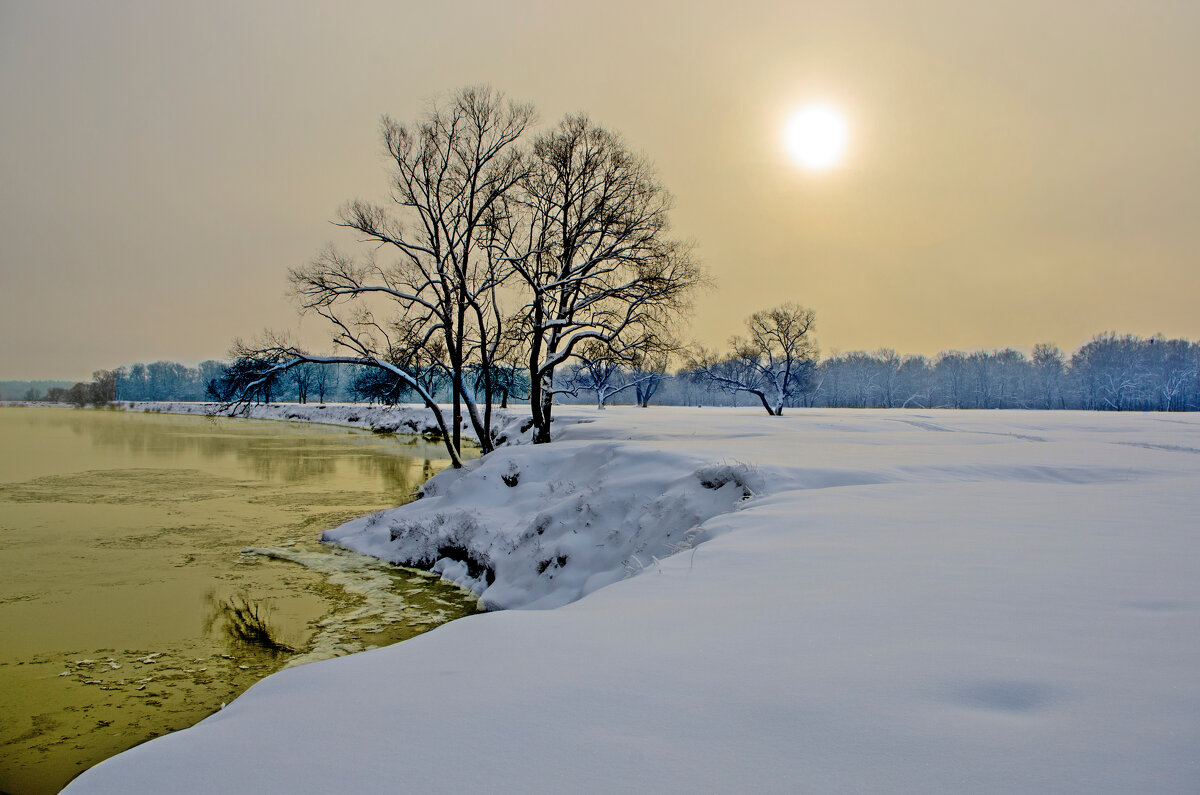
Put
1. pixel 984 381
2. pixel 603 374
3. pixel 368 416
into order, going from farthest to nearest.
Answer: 1. pixel 984 381
2. pixel 368 416
3. pixel 603 374

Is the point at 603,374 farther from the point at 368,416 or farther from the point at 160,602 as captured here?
the point at 160,602

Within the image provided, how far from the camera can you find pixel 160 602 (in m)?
9.69

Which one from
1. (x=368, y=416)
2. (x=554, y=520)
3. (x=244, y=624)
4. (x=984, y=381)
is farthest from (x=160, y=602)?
(x=984, y=381)

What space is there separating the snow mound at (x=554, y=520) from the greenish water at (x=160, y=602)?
800 millimetres

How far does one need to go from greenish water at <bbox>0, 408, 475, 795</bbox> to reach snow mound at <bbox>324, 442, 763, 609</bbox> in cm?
80

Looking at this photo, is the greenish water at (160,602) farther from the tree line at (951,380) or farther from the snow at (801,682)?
the tree line at (951,380)

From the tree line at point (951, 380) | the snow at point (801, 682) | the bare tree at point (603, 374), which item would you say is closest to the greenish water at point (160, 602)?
the snow at point (801, 682)

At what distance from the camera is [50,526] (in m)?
14.6

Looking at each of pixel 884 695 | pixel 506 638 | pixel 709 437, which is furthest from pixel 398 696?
A: pixel 709 437

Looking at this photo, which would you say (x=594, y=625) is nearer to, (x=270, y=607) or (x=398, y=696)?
(x=398, y=696)

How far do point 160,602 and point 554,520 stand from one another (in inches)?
262

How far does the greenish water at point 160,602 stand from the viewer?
20.3 ft

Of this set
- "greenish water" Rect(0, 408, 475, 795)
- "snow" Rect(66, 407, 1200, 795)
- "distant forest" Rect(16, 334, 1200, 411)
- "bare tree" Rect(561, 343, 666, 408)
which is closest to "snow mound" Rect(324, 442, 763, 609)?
"greenish water" Rect(0, 408, 475, 795)

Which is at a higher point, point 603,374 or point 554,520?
point 603,374
